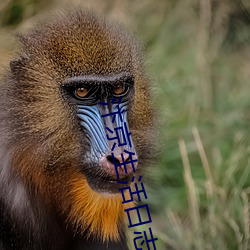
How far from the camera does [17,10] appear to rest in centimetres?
620

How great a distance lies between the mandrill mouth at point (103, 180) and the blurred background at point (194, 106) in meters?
0.42

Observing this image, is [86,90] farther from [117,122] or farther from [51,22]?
[51,22]

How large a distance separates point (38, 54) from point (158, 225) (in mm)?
1671

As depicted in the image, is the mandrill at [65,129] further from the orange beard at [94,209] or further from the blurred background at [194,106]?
the blurred background at [194,106]

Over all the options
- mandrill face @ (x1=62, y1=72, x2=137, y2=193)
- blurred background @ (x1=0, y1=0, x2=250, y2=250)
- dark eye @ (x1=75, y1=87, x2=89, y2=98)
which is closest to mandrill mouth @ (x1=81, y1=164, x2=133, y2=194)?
mandrill face @ (x1=62, y1=72, x2=137, y2=193)

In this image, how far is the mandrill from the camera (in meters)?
3.16

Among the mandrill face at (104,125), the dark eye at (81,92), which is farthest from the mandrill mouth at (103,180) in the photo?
the dark eye at (81,92)

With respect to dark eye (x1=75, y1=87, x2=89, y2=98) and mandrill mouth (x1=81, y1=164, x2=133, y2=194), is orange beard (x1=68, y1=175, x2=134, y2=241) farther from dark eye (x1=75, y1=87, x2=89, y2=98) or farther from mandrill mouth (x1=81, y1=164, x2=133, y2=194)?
dark eye (x1=75, y1=87, x2=89, y2=98)

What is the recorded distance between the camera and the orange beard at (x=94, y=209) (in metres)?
3.14

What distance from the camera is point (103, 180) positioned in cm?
304

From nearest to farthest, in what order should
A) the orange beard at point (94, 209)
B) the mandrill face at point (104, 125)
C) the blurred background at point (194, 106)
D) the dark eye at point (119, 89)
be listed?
the mandrill face at point (104, 125)
the orange beard at point (94, 209)
the dark eye at point (119, 89)
the blurred background at point (194, 106)

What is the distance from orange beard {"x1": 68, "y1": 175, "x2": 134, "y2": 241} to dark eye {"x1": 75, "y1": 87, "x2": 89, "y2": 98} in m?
0.31

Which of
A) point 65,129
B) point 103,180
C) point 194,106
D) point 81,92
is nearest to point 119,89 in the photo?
point 81,92

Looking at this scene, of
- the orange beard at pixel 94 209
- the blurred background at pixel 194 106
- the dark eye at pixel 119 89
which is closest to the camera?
the orange beard at pixel 94 209
